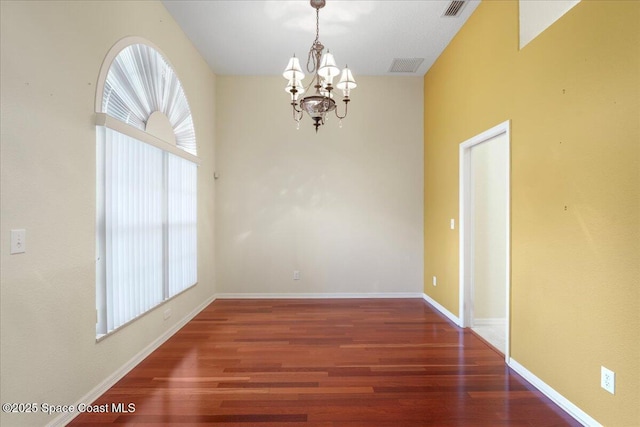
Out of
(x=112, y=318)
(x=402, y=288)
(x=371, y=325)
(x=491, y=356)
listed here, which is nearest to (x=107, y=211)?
(x=112, y=318)

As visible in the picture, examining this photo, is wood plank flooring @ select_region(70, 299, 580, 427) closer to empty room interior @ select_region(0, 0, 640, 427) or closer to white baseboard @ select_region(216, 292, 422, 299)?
empty room interior @ select_region(0, 0, 640, 427)

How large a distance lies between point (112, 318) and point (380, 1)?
368 centimetres

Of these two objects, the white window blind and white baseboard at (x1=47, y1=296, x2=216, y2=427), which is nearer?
white baseboard at (x1=47, y1=296, x2=216, y2=427)

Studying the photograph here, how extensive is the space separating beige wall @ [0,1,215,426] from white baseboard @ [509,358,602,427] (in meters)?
3.18

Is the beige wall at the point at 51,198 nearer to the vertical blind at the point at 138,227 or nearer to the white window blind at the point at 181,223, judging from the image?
the vertical blind at the point at 138,227

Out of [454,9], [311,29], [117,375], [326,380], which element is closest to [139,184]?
[117,375]

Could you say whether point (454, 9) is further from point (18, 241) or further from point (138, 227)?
point (18, 241)

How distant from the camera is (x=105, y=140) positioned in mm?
2352

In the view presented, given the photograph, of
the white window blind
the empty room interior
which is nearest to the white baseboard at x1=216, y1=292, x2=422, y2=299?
the empty room interior

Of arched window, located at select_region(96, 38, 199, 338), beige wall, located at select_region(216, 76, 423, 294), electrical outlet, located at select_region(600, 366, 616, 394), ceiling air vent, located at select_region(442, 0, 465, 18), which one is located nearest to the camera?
electrical outlet, located at select_region(600, 366, 616, 394)

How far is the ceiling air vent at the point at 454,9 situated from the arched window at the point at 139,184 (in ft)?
9.60

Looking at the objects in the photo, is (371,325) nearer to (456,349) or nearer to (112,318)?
(456,349)

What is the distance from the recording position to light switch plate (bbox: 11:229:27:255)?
1664 mm

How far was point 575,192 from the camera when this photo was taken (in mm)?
2076
